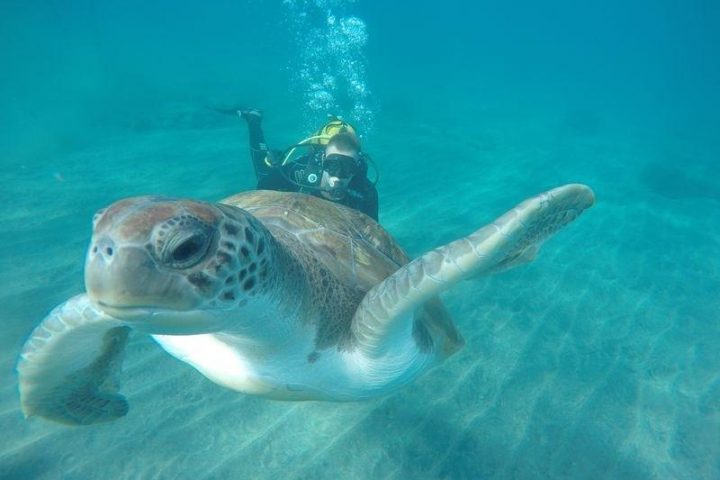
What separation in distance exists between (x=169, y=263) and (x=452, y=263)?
1.11 metres

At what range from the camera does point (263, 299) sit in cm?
162

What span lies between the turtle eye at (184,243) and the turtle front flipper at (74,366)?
1.10 metres

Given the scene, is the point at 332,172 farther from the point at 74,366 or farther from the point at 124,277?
the point at 124,277

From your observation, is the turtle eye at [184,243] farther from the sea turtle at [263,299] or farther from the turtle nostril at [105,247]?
the turtle nostril at [105,247]

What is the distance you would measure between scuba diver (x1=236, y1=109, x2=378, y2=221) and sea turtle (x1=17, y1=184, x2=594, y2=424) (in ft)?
4.44

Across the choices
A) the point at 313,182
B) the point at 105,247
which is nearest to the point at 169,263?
the point at 105,247

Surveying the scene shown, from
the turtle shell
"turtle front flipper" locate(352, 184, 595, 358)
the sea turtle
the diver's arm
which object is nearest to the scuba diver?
the diver's arm

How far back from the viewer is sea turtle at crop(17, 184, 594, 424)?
123 cm

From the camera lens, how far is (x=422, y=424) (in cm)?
330

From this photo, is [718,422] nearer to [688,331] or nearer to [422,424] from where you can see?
[688,331]

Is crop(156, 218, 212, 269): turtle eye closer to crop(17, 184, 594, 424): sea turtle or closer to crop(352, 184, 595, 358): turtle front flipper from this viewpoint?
crop(17, 184, 594, 424): sea turtle

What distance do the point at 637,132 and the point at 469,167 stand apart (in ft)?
66.4

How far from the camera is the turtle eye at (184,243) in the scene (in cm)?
121

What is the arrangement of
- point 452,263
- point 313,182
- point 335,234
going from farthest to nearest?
point 313,182
point 335,234
point 452,263
